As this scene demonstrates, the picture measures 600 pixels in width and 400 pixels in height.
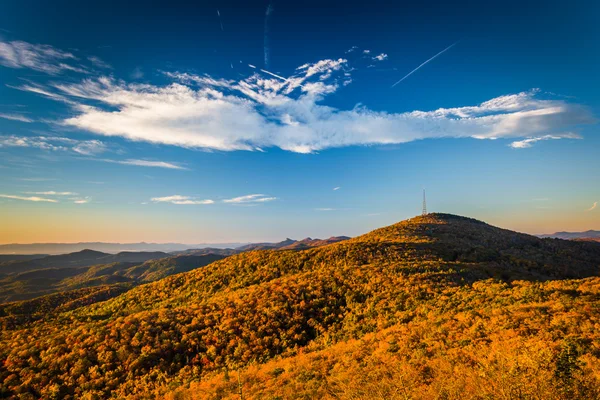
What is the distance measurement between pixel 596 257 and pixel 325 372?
80.9 metres

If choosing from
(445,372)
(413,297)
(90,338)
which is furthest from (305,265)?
(445,372)

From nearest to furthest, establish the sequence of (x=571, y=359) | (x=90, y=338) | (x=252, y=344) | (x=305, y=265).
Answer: (x=571, y=359) → (x=252, y=344) → (x=90, y=338) → (x=305, y=265)

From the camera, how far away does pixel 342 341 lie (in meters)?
21.7

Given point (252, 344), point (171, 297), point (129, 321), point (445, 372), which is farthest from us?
point (171, 297)

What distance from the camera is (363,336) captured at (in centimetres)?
2173

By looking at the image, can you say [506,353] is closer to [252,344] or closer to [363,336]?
[363,336]

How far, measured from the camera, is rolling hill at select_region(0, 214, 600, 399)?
11.7m

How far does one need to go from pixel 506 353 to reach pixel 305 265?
1396 inches

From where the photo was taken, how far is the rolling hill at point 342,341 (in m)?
11.7

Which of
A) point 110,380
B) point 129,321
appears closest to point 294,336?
point 110,380

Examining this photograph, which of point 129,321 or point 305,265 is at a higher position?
point 305,265

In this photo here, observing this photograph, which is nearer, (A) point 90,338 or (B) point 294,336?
(B) point 294,336

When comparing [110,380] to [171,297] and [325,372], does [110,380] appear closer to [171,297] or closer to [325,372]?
[325,372]

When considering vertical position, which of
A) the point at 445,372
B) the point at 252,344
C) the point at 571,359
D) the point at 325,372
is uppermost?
the point at 571,359
